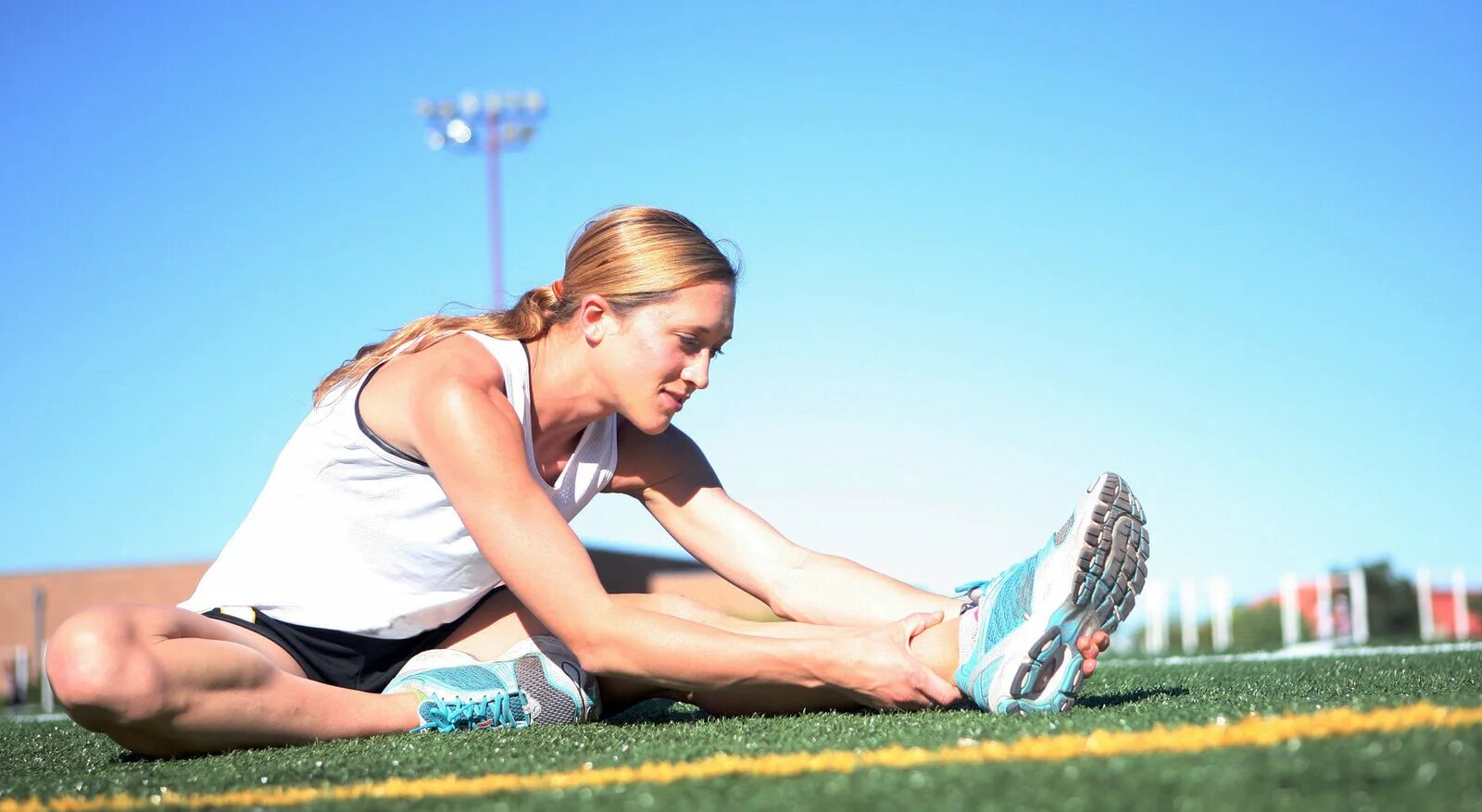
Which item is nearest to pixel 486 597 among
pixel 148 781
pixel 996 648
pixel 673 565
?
pixel 148 781

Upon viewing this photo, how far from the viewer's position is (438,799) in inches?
76.5

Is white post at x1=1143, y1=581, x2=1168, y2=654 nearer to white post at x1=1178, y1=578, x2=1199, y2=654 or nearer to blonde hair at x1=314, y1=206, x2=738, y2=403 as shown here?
white post at x1=1178, y1=578, x2=1199, y2=654

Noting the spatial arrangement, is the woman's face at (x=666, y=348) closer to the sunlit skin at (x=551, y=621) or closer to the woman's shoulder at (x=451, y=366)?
the sunlit skin at (x=551, y=621)

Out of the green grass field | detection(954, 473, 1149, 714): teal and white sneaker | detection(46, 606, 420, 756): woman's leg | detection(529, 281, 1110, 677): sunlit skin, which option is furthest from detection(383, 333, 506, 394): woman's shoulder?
detection(954, 473, 1149, 714): teal and white sneaker

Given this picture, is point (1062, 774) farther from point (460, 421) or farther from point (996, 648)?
point (460, 421)

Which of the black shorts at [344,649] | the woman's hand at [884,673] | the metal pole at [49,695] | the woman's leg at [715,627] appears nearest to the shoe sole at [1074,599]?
the woman's hand at [884,673]

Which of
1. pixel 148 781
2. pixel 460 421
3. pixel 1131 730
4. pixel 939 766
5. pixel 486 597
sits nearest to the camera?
pixel 939 766

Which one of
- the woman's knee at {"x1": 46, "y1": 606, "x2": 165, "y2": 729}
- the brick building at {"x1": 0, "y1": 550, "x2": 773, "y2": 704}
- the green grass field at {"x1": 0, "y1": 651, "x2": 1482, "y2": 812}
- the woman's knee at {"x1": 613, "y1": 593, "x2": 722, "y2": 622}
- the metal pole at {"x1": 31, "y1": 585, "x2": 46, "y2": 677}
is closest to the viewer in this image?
the green grass field at {"x1": 0, "y1": 651, "x2": 1482, "y2": 812}

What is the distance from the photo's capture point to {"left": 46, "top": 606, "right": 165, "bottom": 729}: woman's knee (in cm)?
261

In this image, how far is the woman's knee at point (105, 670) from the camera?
8.55 feet

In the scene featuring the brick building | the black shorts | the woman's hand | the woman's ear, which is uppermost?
the woman's ear

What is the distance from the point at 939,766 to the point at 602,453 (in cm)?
191

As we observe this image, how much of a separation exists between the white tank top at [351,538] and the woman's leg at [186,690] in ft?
0.59

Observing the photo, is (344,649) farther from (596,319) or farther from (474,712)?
(596,319)
